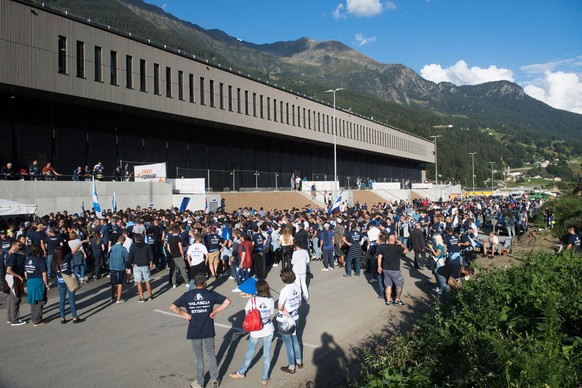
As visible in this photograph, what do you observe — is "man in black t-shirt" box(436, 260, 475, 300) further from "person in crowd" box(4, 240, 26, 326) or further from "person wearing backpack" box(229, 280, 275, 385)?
"person in crowd" box(4, 240, 26, 326)

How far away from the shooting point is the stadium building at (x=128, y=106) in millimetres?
26141

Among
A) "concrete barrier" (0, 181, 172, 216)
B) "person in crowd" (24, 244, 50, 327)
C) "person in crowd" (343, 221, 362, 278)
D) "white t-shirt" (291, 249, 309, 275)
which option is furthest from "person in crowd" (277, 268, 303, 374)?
"concrete barrier" (0, 181, 172, 216)

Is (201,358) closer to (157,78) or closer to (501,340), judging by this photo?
(501,340)

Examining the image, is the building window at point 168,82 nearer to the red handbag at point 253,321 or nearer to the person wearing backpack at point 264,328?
the person wearing backpack at point 264,328

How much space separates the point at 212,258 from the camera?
13.8m

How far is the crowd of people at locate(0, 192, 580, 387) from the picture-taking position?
6.84m

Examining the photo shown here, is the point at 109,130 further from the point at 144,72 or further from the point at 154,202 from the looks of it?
the point at 154,202

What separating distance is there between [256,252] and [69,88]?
1983 cm

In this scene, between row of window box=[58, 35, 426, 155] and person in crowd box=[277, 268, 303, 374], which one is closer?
person in crowd box=[277, 268, 303, 374]

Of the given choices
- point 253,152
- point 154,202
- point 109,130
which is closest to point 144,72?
point 109,130

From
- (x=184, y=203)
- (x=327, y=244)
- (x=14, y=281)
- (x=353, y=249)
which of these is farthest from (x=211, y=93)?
(x=14, y=281)

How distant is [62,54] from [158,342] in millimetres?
24687

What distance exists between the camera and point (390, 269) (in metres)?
11.0

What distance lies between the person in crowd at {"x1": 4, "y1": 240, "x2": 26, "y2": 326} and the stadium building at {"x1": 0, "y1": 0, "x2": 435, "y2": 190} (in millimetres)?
18708
